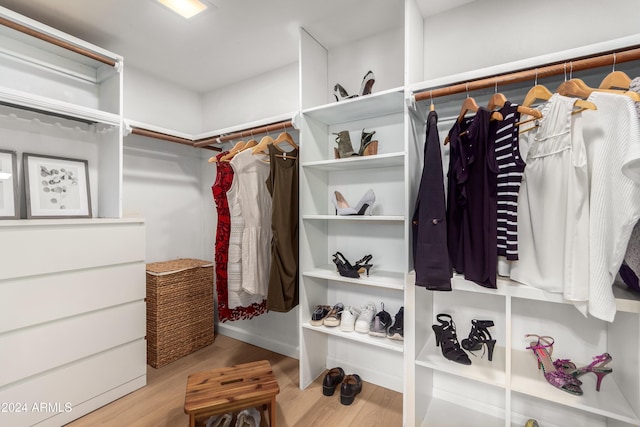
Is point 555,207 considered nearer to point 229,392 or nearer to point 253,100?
point 229,392

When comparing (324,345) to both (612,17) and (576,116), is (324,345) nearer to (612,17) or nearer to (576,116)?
(576,116)

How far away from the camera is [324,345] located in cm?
215

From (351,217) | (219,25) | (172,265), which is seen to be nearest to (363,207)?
(351,217)

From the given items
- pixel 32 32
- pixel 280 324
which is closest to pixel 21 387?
pixel 280 324

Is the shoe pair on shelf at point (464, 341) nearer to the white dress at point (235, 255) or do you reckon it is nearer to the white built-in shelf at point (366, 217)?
the white built-in shelf at point (366, 217)

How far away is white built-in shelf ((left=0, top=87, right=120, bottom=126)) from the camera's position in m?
1.50

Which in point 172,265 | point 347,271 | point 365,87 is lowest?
point 172,265

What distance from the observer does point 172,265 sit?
2445mm

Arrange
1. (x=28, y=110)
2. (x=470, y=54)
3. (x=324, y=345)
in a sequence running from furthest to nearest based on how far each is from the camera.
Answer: (x=324, y=345) < (x=28, y=110) < (x=470, y=54)

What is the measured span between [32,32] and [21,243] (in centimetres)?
118

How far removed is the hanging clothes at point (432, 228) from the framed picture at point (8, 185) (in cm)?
228

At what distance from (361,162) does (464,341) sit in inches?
45.5

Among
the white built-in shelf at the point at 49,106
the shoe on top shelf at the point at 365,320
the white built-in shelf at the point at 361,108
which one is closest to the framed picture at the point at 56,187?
the white built-in shelf at the point at 49,106

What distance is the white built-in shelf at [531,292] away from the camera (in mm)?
1042
